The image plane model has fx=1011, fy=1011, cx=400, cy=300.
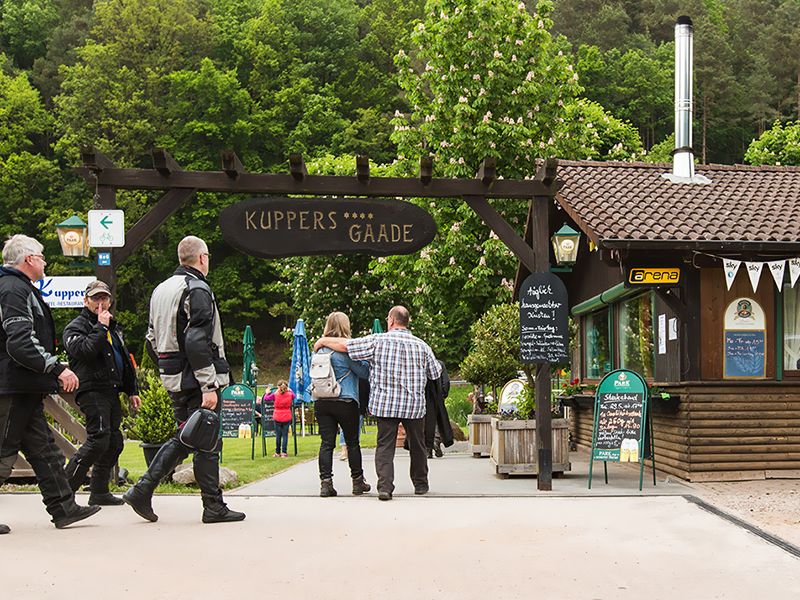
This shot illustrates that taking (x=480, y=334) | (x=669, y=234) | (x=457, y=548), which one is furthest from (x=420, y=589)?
(x=480, y=334)

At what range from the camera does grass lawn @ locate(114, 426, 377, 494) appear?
10.5 metres

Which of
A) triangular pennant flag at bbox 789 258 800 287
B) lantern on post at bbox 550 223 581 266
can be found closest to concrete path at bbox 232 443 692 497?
lantern on post at bbox 550 223 581 266

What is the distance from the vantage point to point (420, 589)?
5.48m

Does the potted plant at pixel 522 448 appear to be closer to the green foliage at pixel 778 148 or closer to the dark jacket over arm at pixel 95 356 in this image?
the dark jacket over arm at pixel 95 356

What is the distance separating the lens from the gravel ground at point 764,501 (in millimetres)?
7777

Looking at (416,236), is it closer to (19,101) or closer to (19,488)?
(19,488)

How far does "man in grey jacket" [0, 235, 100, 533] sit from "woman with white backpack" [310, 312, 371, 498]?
107 inches

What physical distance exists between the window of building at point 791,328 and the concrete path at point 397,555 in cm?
385

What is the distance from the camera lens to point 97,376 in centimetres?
817

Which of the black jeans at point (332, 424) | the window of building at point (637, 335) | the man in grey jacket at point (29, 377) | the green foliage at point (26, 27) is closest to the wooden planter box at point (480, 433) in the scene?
the window of building at point (637, 335)

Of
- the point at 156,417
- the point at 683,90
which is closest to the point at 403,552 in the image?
the point at 156,417

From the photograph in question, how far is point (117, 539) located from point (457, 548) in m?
2.29

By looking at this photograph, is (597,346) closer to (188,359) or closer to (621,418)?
(621,418)

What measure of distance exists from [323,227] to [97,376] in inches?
118
